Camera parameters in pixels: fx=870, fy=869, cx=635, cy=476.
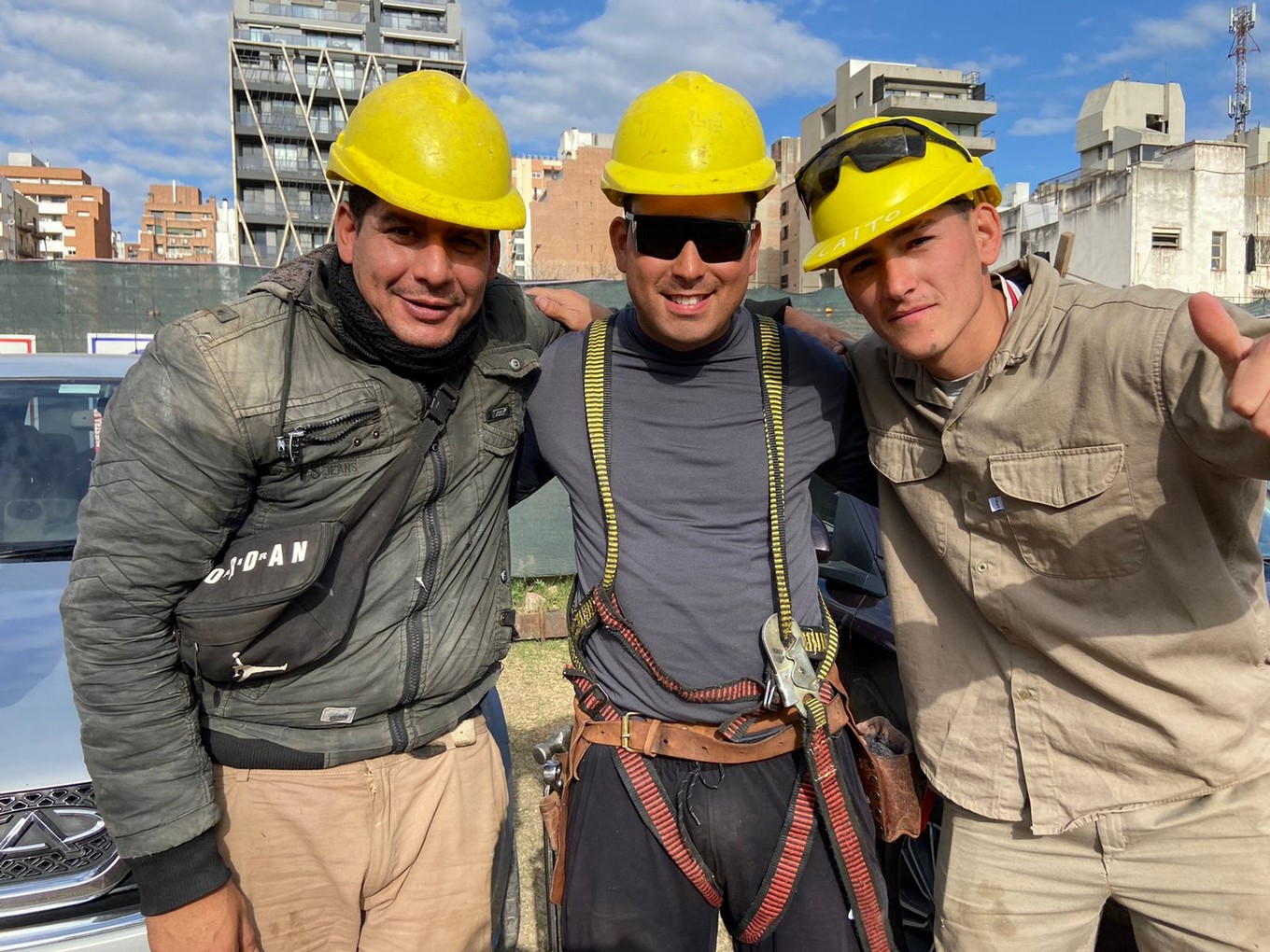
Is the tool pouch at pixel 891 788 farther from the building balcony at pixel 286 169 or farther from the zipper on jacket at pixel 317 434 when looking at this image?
the building balcony at pixel 286 169

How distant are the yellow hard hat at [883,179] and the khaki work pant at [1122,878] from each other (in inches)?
54.4

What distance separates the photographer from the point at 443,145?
1.82 metres

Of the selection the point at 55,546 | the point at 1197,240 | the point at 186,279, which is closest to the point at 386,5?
the point at 1197,240

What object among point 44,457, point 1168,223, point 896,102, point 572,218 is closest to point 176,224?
point 572,218

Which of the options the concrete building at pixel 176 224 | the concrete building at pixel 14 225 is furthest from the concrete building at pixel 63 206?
the concrete building at pixel 14 225

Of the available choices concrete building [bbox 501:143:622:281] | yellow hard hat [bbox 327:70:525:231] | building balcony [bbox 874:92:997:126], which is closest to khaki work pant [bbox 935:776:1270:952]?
yellow hard hat [bbox 327:70:525:231]

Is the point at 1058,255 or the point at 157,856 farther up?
the point at 1058,255

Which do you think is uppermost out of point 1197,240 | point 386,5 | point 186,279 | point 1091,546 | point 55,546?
point 386,5

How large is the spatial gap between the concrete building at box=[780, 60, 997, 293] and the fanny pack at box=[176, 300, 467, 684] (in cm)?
6187

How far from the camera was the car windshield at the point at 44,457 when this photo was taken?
338 centimetres

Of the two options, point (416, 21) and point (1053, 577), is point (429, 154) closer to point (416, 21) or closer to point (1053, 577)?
point (1053, 577)

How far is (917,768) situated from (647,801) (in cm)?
71

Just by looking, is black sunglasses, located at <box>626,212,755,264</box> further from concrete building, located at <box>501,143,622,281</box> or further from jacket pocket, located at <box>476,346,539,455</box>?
concrete building, located at <box>501,143,622,281</box>

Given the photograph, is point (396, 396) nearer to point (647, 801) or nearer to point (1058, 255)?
point (647, 801)
